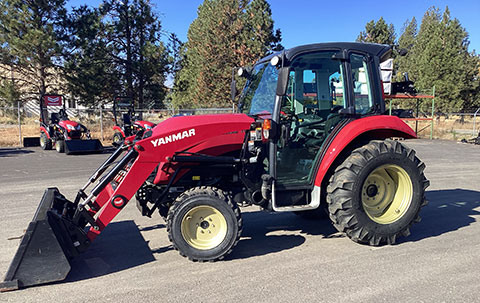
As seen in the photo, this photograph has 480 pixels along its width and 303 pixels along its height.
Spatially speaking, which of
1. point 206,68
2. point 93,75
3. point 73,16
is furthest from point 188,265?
point 206,68

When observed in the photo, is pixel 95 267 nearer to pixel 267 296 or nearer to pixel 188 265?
pixel 188 265

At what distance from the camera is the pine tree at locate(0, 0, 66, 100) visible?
16.6 meters

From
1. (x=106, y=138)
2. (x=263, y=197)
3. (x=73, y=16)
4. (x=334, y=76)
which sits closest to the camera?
(x=263, y=197)

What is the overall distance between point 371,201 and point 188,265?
2.51m

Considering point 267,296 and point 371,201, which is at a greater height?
point 371,201

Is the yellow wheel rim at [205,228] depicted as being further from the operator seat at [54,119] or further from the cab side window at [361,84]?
the operator seat at [54,119]

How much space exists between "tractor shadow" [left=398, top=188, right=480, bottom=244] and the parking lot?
0.02 metres

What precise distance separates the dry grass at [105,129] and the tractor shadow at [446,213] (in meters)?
15.8

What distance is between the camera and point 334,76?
4.57 m

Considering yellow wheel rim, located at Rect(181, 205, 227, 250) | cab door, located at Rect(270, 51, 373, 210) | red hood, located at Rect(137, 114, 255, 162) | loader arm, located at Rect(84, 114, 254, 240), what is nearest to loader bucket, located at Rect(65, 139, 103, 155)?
loader arm, located at Rect(84, 114, 254, 240)

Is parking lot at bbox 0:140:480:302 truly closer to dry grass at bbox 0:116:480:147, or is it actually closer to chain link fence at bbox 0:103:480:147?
chain link fence at bbox 0:103:480:147

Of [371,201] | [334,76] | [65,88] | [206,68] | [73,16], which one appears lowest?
[371,201]

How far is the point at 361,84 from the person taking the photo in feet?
15.2

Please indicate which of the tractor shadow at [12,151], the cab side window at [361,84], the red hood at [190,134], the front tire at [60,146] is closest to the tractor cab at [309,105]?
the cab side window at [361,84]
